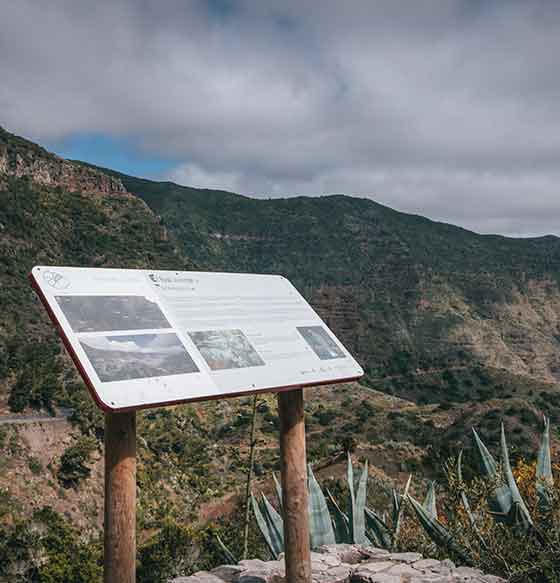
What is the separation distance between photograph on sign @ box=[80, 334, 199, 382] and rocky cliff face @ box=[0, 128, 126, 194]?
158 feet

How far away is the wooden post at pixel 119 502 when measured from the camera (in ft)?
11.9

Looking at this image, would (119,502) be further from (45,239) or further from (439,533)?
(45,239)

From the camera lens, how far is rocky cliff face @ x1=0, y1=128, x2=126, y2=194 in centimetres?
4909

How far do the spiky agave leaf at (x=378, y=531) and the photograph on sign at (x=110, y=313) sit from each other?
11.3ft

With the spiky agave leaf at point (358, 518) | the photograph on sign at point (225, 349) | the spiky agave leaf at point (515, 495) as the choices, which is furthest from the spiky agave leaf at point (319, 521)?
the photograph on sign at point (225, 349)

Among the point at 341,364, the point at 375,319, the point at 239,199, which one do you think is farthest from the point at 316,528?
the point at 239,199

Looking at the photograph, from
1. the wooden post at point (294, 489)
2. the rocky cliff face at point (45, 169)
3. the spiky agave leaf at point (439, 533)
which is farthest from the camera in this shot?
the rocky cliff face at point (45, 169)

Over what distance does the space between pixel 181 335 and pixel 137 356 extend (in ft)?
1.33

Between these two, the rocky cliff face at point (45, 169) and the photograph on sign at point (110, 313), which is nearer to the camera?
the photograph on sign at point (110, 313)

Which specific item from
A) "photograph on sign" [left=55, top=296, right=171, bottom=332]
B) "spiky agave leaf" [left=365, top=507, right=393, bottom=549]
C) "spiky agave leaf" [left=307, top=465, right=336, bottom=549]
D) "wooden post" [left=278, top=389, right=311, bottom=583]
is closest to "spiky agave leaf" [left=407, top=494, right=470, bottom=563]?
"spiky agave leaf" [left=365, top=507, right=393, bottom=549]

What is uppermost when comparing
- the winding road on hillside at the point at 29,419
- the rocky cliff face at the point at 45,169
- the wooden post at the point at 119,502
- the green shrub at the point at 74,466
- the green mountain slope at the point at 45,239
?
the rocky cliff face at the point at 45,169

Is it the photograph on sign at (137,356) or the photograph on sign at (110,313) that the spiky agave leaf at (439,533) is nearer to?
the photograph on sign at (137,356)

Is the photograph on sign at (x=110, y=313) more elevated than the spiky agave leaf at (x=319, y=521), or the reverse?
the photograph on sign at (x=110, y=313)

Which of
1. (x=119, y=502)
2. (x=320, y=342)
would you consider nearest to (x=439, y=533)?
(x=320, y=342)
